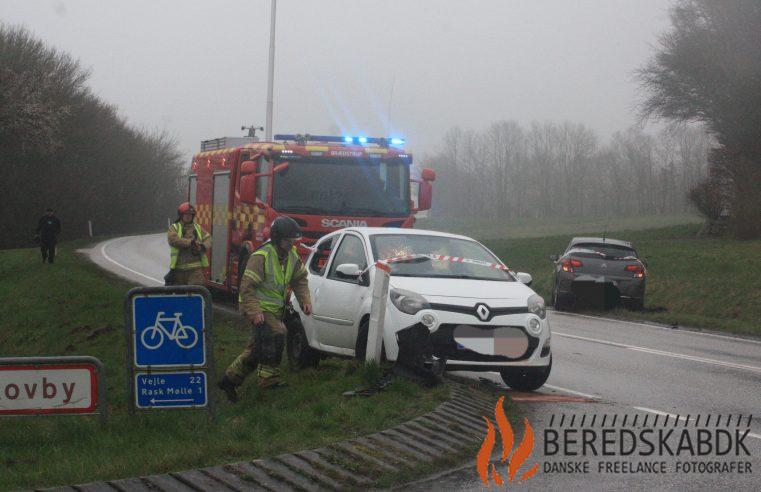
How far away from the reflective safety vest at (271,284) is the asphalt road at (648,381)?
7.96 ft

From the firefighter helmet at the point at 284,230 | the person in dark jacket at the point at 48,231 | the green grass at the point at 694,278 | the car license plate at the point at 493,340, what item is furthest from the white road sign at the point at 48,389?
the person in dark jacket at the point at 48,231

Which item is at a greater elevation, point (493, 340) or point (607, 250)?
point (607, 250)

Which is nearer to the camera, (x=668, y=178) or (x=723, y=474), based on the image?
(x=723, y=474)

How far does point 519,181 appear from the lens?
343ft

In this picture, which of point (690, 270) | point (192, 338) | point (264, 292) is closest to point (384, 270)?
point (264, 292)

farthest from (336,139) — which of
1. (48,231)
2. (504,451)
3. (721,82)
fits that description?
(721,82)

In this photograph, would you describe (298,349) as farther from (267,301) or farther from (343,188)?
(343,188)

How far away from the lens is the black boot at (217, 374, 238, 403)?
32.9 ft

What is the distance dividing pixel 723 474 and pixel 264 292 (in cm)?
449

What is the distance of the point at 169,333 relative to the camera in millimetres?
8398

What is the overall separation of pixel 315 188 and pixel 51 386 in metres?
10.5

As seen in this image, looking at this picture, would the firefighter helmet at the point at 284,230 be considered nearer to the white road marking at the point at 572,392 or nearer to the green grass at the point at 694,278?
the white road marking at the point at 572,392

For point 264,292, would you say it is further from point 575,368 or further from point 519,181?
point 519,181

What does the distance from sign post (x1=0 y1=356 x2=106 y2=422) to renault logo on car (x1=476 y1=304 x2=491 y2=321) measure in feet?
11.3
